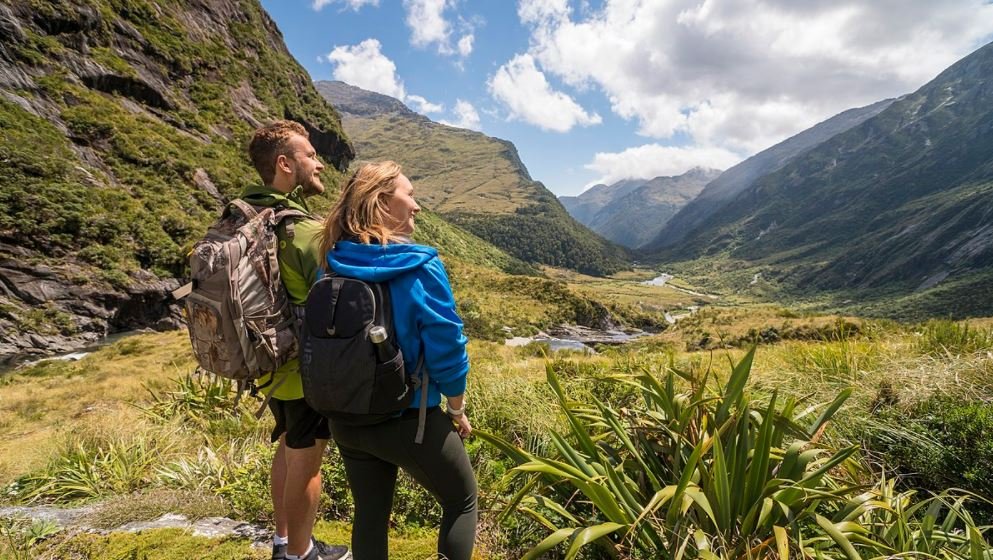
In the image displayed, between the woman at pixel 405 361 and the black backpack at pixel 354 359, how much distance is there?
55 mm

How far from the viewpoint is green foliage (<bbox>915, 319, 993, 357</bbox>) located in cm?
514

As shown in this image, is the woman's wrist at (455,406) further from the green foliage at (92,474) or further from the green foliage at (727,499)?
the green foliage at (92,474)

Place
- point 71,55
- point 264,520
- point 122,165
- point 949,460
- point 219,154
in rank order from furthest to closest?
point 219,154, point 71,55, point 122,165, point 264,520, point 949,460

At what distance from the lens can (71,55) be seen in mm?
49406

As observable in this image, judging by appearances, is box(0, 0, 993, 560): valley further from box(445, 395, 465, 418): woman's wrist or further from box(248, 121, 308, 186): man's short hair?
box(248, 121, 308, 186): man's short hair

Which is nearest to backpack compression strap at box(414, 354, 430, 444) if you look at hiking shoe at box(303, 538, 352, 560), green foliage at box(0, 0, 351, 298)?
hiking shoe at box(303, 538, 352, 560)

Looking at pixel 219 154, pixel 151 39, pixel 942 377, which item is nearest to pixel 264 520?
pixel 942 377

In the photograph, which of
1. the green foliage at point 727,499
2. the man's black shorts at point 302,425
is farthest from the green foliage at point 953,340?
the man's black shorts at point 302,425

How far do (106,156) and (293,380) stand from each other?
5588 centimetres

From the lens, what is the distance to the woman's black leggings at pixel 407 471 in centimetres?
197

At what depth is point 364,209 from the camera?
6.83ft

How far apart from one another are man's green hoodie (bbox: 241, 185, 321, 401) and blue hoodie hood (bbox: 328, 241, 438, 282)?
405 millimetres

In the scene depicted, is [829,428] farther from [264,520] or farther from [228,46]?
[228,46]

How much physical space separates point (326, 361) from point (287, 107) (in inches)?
3762
